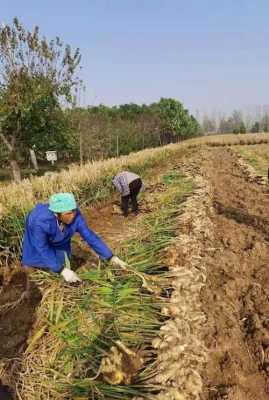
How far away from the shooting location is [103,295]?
3.39 metres

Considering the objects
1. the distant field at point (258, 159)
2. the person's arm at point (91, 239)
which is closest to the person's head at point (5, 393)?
the person's arm at point (91, 239)

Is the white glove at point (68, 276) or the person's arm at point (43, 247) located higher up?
the person's arm at point (43, 247)

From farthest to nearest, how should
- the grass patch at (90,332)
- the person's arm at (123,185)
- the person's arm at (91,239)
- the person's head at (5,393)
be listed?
the person's arm at (123,185)
the person's arm at (91,239)
the person's head at (5,393)
the grass patch at (90,332)

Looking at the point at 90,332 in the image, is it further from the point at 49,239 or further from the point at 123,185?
the point at 123,185

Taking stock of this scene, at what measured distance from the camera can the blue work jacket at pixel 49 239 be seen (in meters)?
3.39

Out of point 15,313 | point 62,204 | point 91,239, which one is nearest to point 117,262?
point 91,239

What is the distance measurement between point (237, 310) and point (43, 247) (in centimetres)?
189

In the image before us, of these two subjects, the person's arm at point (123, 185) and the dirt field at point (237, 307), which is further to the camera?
the person's arm at point (123, 185)

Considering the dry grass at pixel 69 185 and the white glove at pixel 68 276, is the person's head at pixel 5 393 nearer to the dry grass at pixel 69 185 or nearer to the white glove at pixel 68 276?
the white glove at pixel 68 276

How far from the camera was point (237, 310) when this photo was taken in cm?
354

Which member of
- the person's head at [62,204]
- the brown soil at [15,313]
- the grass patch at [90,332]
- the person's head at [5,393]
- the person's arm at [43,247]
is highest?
the person's head at [62,204]

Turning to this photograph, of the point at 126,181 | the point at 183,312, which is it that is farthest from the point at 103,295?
the point at 126,181

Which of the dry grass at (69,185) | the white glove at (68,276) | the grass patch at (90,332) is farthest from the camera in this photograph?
the dry grass at (69,185)

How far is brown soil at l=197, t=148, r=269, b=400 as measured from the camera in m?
2.67
